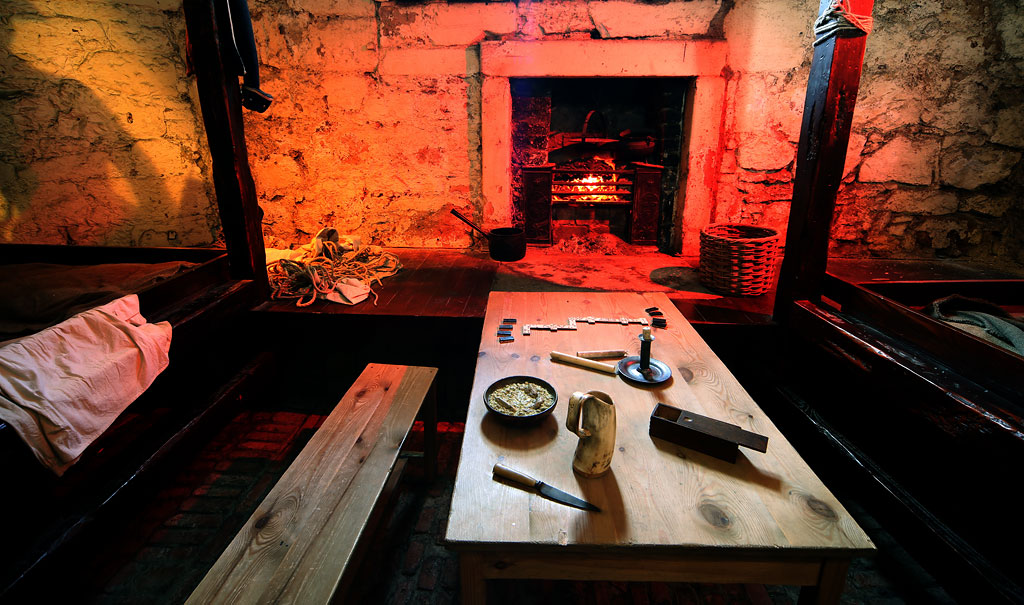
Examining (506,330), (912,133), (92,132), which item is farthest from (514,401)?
(92,132)

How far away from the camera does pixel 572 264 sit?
13.9ft

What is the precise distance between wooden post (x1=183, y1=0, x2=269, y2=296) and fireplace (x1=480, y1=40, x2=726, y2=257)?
6.71 feet

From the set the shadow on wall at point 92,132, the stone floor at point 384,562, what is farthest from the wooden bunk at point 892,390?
the shadow on wall at point 92,132

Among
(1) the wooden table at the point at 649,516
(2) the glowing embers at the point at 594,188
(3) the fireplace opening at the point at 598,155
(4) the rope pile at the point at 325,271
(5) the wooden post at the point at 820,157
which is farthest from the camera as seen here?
(2) the glowing embers at the point at 594,188

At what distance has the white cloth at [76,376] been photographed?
1.71 meters

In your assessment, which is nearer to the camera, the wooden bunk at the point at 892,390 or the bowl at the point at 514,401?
the bowl at the point at 514,401

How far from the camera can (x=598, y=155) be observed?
4824 mm

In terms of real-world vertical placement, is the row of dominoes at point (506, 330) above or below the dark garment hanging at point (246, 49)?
below

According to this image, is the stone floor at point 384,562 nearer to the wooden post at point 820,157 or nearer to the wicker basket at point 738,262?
the wooden post at point 820,157

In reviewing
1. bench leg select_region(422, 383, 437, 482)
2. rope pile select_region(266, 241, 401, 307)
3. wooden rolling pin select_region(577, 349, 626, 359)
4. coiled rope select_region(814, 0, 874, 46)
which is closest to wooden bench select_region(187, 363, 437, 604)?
bench leg select_region(422, 383, 437, 482)

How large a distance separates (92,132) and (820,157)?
578cm

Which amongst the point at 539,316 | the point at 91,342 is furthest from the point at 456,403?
the point at 91,342

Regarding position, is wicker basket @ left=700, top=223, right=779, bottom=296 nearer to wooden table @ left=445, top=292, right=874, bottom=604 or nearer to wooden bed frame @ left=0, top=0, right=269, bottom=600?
wooden table @ left=445, top=292, right=874, bottom=604

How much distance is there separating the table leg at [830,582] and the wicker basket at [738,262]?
8.06 feet
